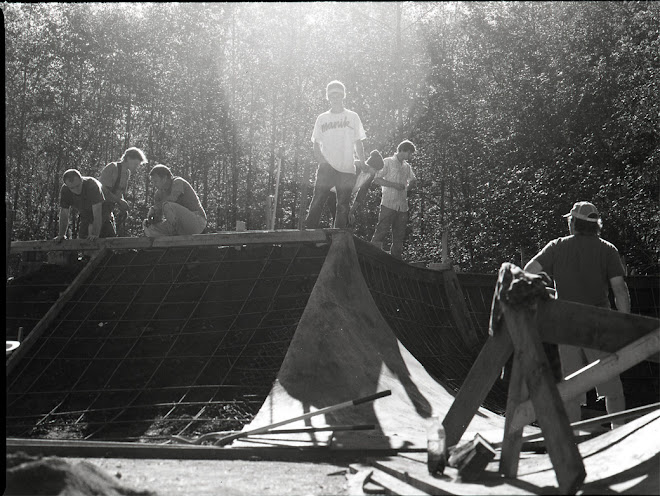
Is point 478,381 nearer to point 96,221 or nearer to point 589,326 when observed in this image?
point 589,326

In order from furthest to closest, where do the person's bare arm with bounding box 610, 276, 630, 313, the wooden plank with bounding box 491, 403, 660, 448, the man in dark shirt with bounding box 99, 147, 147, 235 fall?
the man in dark shirt with bounding box 99, 147, 147, 235 < the person's bare arm with bounding box 610, 276, 630, 313 < the wooden plank with bounding box 491, 403, 660, 448

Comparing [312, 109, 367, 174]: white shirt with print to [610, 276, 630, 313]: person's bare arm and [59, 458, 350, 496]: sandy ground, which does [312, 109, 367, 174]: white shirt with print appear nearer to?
[610, 276, 630, 313]: person's bare arm

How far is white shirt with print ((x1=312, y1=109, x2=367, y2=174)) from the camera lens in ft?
32.3

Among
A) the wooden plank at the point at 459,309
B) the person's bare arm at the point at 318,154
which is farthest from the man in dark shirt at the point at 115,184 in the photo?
the wooden plank at the point at 459,309

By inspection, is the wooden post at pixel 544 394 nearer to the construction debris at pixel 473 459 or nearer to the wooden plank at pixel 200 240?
the construction debris at pixel 473 459

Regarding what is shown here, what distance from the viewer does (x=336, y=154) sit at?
9.86m

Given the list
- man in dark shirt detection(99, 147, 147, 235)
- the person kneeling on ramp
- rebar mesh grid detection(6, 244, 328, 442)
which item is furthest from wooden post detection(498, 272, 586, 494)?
man in dark shirt detection(99, 147, 147, 235)

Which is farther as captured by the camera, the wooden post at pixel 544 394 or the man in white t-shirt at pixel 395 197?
the man in white t-shirt at pixel 395 197

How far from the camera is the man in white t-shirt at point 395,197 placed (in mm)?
11273

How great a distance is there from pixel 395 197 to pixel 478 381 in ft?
22.2

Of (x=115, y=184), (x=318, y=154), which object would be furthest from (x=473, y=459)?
(x=115, y=184)

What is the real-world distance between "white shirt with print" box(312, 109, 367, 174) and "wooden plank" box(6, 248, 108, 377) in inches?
102

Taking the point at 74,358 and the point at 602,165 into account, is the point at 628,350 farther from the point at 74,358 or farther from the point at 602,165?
the point at 602,165

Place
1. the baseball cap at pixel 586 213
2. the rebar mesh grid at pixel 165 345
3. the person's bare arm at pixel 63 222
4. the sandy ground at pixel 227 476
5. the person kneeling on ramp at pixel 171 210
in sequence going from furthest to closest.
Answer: the person's bare arm at pixel 63 222
the person kneeling on ramp at pixel 171 210
the rebar mesh grid at pixel 165 345
the baseball cap at pixel 586 213
the sandy ground at pixel 227 476
